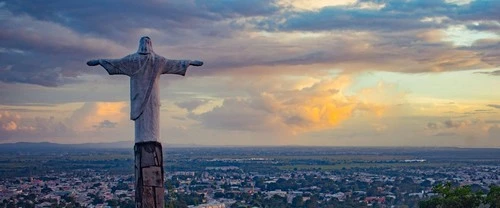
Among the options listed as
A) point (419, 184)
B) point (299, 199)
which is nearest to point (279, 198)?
point (299, 199)

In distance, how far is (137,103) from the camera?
15.5 ft

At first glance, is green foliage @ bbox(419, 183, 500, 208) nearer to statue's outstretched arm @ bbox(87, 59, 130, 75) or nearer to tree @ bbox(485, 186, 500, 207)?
tree @ bbox(485, 186, 500, 207)

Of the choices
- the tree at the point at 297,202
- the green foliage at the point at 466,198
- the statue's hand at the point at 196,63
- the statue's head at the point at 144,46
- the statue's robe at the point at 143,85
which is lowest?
the tree at the point at 297,202

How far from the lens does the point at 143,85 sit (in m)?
4.73

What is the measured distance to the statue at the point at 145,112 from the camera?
15.5ft

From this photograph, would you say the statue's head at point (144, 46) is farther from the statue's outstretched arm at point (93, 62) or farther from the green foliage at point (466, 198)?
the green foliage at point (466, 198)

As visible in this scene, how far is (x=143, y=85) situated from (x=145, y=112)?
0.61ft

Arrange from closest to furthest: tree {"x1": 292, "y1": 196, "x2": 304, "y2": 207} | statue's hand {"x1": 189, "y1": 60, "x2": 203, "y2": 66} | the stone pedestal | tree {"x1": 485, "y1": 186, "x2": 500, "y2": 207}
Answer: the stone pedestal, statue's hand {"x1": 189, "y1": 60, "x2": 203, "y2": 66}, tree {"x1": 485, "y1": 186, "x2": 500, "y2": 207}, tree {"x1": 292, "y1": 196, "x2": 304, "y2": 207}

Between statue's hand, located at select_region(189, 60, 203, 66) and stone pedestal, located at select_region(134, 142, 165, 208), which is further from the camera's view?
statue's hand, located at select_region(189, 60, 203, 66)

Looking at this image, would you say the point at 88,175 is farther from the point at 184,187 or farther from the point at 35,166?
the point at 184,187

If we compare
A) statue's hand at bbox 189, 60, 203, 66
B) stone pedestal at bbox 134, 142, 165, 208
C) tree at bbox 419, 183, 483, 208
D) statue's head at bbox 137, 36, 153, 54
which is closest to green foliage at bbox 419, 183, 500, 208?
tree at bbox 419, 183, 483, 208

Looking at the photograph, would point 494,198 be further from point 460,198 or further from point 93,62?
point 93,62

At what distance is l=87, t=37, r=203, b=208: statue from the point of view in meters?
4.71

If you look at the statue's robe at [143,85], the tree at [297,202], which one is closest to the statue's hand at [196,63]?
the statue's robe at [143,85]
